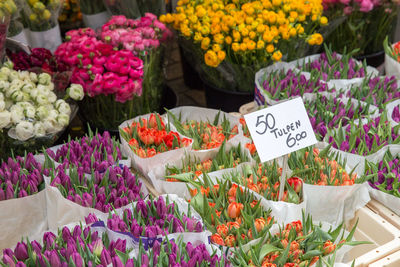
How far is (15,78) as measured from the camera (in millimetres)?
1748

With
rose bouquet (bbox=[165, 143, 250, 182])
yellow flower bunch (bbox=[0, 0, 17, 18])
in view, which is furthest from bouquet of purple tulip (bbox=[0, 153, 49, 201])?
yellow flower bunch (bbox=[0, 0, 17, 18])

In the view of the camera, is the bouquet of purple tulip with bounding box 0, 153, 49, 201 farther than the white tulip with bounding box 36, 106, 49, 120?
No

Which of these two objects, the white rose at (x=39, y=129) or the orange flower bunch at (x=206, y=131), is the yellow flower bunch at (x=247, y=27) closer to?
the orange flower bunch at (x=206, y=131)

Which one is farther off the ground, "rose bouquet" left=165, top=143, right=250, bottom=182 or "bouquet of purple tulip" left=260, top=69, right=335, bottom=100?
"bouquet of purple tulip" left=260, top=69, right=335, bottom=100

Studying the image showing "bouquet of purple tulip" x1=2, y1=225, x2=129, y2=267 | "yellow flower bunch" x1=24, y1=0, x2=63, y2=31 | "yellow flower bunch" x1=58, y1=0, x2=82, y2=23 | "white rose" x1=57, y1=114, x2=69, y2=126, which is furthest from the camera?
"yellow flower bunch" x1=58, y1=0, x2=82, y2=23

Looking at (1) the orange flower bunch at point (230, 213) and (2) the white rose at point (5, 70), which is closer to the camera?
(1) the orange flower bunch at point (230, 213)

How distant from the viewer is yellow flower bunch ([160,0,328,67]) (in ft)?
6.77

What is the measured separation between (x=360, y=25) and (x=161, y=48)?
42.9 inches

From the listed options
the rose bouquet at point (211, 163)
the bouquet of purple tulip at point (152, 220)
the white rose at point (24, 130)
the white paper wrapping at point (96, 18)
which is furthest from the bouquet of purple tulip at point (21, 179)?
the white paper wrapping at point (96, 18)

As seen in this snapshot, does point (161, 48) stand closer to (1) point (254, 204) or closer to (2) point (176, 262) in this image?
(1) point (254, 204)

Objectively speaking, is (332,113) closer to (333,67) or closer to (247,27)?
(333,67)

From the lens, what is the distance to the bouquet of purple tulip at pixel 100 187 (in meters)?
1.30

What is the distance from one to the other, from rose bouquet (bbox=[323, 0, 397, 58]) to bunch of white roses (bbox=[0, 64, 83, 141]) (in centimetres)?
147

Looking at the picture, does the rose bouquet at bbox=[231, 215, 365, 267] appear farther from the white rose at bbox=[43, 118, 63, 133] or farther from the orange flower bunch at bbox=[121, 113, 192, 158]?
the white rose at bbox=[43, 118, 63, 133]
